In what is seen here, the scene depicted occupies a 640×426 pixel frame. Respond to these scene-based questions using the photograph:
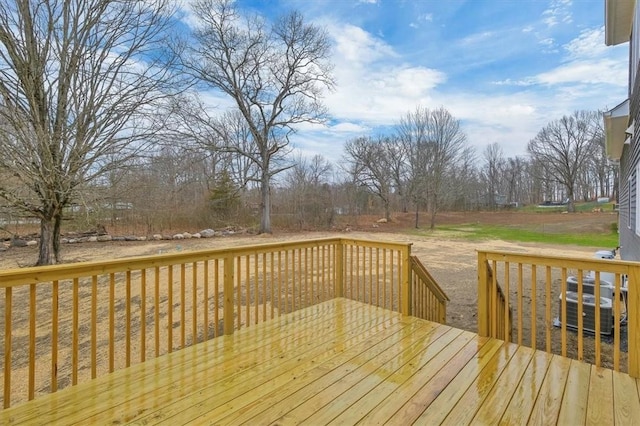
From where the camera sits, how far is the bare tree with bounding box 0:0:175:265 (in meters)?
6.37

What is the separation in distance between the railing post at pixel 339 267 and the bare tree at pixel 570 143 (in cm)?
3352

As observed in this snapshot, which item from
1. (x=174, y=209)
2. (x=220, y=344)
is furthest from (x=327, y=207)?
(x=220, y=344)

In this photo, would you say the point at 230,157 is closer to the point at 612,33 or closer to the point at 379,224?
the point at 379,224

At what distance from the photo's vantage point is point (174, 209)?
15711mm

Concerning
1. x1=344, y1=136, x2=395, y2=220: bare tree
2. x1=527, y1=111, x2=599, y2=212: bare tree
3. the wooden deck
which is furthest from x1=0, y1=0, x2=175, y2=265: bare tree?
x1=527, y1=111, x2=599, y2=212: bare tree

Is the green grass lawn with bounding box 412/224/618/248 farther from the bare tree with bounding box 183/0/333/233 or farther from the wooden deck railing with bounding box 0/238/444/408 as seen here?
the wooden deck railing with bounding box 0/238/444/408

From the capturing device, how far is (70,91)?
7.07 meters

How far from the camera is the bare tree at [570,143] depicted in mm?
27938

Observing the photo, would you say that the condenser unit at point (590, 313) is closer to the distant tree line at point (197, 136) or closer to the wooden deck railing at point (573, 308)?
the wooden deck railing at point (573, 308)

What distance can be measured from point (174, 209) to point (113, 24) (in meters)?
9.76

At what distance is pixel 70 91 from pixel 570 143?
120 feet

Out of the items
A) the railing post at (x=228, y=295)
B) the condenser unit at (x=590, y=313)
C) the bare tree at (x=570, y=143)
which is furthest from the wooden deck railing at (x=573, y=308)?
the bare tree at (x=570, y=143)

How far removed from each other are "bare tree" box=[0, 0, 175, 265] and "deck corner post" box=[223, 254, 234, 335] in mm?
5980

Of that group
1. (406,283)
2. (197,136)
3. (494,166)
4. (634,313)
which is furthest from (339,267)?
(494,166)
